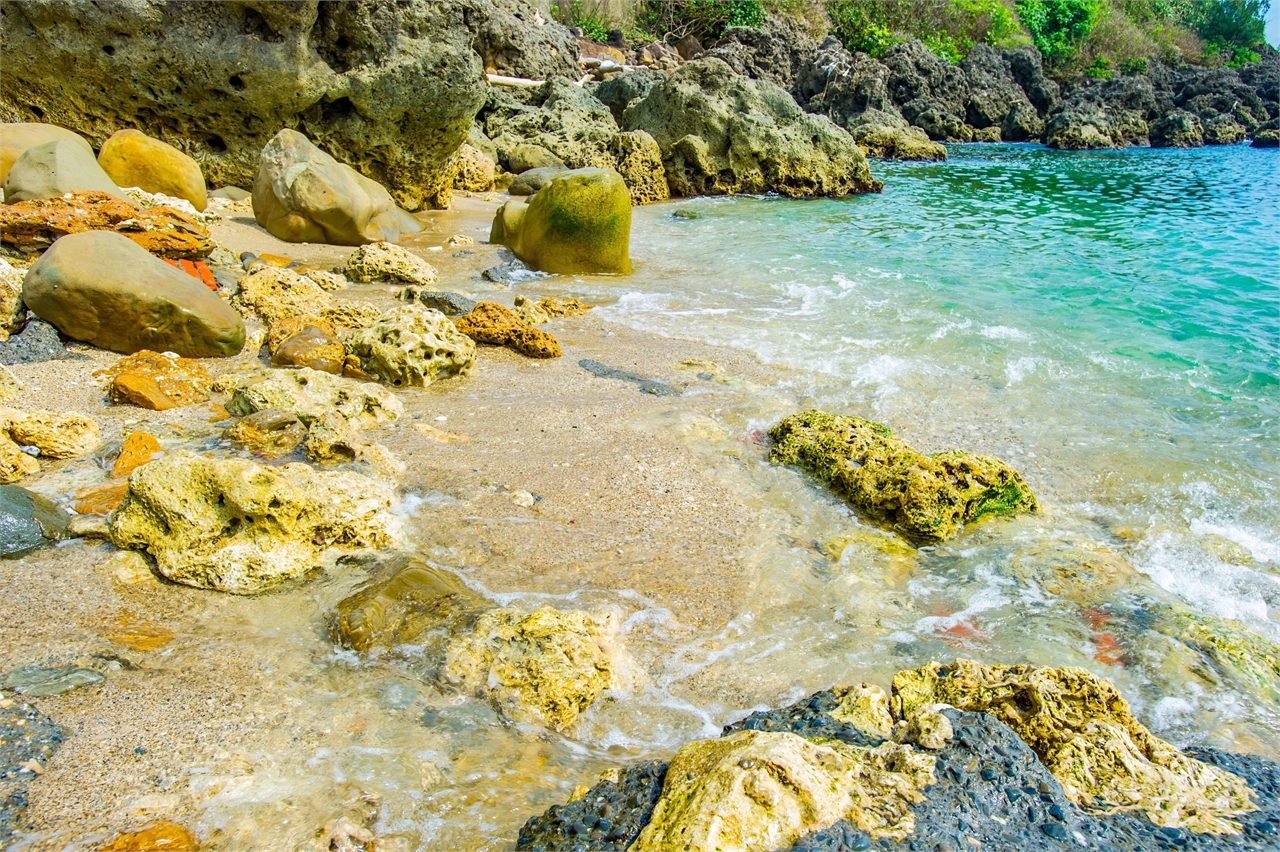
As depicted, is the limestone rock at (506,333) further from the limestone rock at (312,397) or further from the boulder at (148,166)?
the boulder at (148,166)

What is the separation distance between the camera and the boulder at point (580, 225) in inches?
344

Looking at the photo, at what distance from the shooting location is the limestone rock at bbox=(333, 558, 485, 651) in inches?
105

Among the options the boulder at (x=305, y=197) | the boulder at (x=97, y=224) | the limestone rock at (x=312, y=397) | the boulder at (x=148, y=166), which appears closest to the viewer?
the limestone rock at (x=312, y=397)

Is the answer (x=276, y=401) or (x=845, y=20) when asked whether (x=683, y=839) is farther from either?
(x=845, y=20)

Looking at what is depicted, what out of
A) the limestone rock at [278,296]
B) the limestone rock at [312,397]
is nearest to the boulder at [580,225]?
the limestone rock at [278,296]

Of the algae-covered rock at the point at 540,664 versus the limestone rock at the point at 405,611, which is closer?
the algae-covered rock at the point at 540,664

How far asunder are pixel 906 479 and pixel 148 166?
27.8ft

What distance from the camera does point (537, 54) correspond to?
72.0ft

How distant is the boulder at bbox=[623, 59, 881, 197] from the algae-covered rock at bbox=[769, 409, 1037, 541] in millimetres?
12860

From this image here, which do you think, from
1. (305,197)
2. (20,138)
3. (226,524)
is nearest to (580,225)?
(305,197)

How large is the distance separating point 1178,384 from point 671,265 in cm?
560

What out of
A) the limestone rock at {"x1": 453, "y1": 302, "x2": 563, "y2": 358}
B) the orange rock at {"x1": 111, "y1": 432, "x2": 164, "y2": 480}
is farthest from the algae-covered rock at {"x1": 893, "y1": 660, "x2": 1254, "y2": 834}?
the limestone rock at {"x1": 453, "y1": 302, "x2": 563, "y2": 358}

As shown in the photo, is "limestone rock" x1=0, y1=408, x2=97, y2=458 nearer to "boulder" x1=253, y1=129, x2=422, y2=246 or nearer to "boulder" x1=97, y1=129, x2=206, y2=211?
"boulder" x1=253, y1=129, x2=422, y2=246

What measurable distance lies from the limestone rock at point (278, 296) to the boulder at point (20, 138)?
269 centimetres
